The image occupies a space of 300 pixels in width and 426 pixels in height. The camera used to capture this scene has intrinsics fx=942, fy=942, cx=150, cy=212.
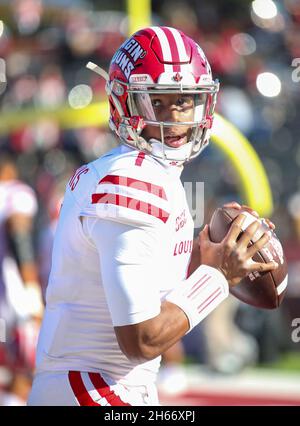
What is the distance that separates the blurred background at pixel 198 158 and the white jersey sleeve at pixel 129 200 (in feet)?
9.78

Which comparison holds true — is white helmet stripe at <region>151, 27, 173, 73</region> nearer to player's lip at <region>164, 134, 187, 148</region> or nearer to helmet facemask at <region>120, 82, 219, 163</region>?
helmet facemask at <region>120, 82, 219, 163</region>

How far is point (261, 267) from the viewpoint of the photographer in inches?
106

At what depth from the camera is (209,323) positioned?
304 inches

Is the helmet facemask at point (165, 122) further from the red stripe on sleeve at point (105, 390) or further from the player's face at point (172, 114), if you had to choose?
the red stripe on sleeve at point (105, 390)

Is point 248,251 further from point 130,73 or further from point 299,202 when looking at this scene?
point 299,202

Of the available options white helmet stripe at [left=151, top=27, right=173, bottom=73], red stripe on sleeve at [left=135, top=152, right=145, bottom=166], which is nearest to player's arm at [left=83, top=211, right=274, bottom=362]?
Answer: red stripe on sleeve at [left=135, top=152, right=145, bottom=166]

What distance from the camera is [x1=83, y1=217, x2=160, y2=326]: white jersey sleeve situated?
7.95ft

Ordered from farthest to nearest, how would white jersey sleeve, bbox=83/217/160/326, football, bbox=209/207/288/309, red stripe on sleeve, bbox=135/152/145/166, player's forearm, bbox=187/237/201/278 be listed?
player's forearm, bbox=187/237/201/278, football, bbox=209/207/288/309, red stripe on sleeve, bbox=135/152/145/166, white jersey sleeve, bbox=83/217/160/326

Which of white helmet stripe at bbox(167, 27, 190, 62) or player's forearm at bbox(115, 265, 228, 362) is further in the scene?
white helmet stripe at bbox(167, 27, 190, 62)

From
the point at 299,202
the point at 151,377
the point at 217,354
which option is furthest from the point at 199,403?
the point at 151,377

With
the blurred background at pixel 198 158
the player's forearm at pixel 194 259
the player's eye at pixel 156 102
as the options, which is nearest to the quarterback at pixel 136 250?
the player's eye at pixel 156 102

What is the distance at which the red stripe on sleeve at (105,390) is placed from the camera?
2.60 metres

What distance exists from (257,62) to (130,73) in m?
7.28

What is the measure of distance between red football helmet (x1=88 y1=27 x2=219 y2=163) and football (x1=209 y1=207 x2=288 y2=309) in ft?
0.76
